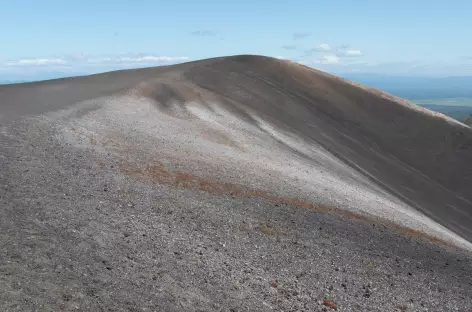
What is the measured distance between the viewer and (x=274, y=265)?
1892 centimetres

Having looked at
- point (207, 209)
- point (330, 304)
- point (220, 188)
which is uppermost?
point (220, 188)

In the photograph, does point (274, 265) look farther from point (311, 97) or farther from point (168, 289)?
point (311, 97)

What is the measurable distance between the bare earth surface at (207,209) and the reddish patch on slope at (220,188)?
0.50ft

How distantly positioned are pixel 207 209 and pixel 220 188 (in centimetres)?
410

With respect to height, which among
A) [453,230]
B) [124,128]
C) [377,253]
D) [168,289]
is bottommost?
[453,230]

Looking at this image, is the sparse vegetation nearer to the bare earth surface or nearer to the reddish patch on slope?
the bare earth surface

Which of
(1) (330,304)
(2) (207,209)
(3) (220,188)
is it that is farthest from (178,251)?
(3) (220,188)

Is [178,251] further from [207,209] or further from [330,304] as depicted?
[330,304]

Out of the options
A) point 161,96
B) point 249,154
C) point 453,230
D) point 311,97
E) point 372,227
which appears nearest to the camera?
point 372,227

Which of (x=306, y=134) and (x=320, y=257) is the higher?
(x=306, y=134)

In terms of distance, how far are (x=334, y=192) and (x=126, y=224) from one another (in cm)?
1982

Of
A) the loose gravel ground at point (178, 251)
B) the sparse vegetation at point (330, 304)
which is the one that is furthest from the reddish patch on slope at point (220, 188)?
the sparse vegetation at point (330, 304)

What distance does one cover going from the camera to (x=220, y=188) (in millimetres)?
27203

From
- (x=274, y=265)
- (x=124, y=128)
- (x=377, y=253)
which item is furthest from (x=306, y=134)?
(x=274, y=265)
